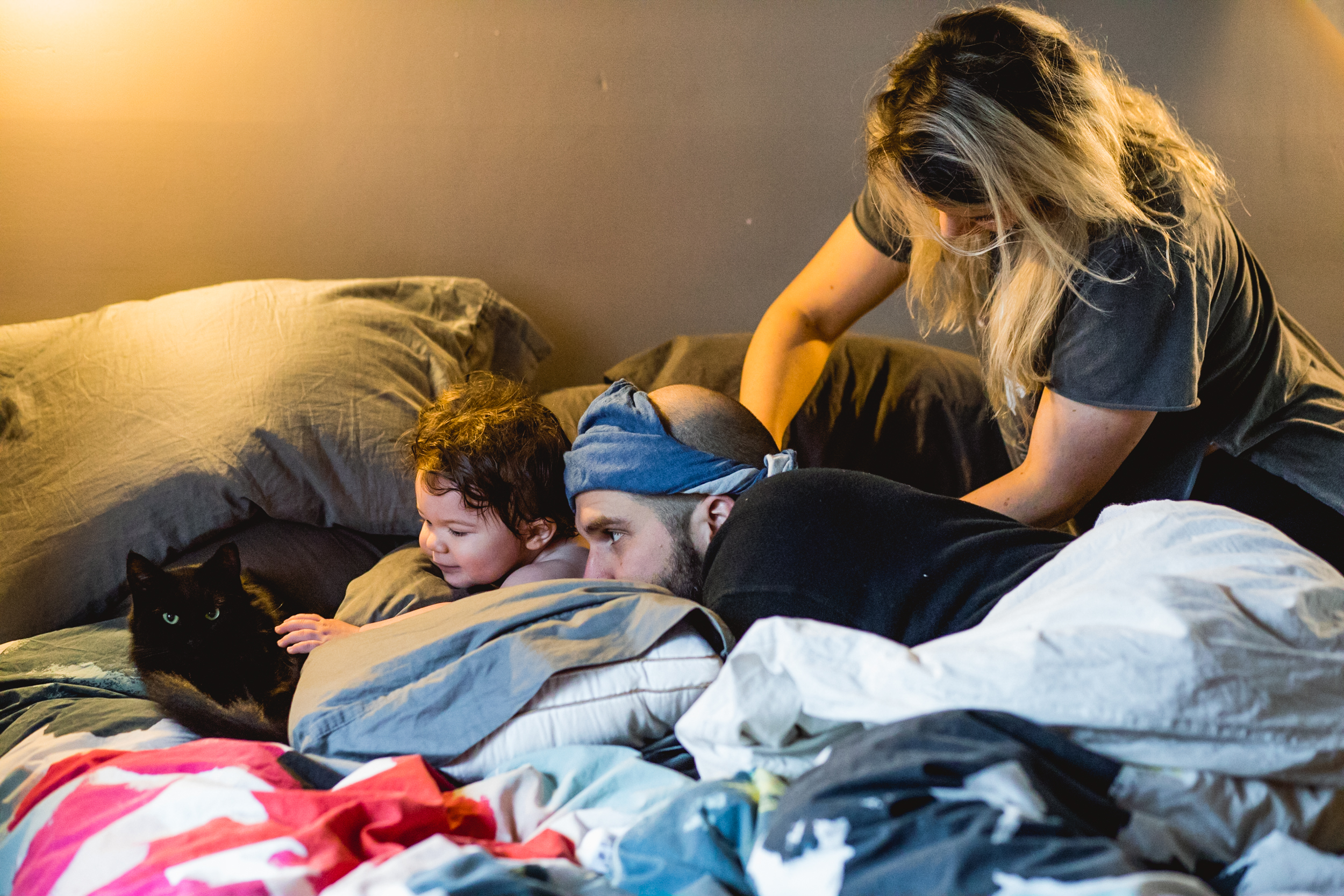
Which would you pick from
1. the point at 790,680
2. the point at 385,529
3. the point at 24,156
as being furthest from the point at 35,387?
the point at 790,680

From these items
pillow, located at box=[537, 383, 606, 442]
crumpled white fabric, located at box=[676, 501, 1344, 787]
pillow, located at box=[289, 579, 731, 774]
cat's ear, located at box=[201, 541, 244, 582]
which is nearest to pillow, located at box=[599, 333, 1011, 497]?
pillow, located at box=[537, 383, 606, 442]

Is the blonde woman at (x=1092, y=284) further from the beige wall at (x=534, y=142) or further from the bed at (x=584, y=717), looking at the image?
the beige wall at (x=534, y=142)

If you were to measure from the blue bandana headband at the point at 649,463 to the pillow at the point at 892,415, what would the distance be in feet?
1.19

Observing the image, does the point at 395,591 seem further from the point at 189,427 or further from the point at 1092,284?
the point at 1092,284

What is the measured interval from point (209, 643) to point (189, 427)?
0.33m

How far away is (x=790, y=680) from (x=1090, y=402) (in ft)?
2.14

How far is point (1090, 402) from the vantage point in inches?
43.9

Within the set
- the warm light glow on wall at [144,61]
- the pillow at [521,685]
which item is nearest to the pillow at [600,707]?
the pillow at [521,685]

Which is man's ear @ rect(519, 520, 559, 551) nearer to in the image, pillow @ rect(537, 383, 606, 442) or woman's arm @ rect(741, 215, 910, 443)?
pillow @ rect(537, 383, 606, 442)

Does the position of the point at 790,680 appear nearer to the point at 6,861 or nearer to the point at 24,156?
the point at 6,861

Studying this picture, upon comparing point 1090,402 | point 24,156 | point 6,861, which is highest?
point 24,156

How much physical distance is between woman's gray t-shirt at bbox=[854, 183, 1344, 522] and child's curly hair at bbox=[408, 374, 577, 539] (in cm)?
69

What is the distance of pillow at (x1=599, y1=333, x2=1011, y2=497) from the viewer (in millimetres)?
1537

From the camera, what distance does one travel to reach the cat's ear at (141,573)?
111 centimetres
